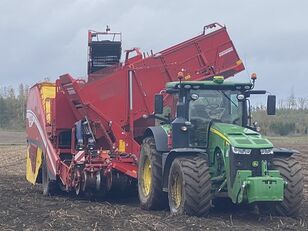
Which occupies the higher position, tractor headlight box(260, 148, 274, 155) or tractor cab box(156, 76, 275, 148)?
tractor cab box(156, 76, 275, 148)

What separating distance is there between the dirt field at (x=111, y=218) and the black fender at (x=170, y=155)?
59cm

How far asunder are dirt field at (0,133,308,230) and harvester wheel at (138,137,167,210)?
0.24 meters

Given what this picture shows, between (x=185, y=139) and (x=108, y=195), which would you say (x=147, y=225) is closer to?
(x=185, y=139)

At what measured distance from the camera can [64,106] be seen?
55.1 ft

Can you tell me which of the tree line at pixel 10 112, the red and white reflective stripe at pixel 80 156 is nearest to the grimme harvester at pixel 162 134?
the red and white reflective stripe at pixel 80 156

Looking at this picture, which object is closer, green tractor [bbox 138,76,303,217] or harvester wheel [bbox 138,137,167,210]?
green tractor [bbox 138,76,303,217]

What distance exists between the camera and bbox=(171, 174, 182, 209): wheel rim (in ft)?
39.0

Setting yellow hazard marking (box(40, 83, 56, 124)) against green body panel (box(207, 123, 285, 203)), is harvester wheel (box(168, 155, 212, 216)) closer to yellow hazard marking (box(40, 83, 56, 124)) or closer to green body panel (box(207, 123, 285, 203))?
green body panel (box(207, 123, 285, 203))

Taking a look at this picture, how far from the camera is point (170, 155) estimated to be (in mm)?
12320

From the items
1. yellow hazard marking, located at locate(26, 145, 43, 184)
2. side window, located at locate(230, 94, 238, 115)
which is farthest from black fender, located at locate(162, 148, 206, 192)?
yellow hazard marking, located at locate(26, 145, 43, 184)

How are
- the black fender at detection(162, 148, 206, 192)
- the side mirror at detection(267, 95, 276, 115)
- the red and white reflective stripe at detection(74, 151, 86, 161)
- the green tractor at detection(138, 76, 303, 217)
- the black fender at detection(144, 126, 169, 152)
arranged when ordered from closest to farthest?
the green tractor at detection(138, 76, 303, 217), the black fender at detection(162, 148, 206, 192), the side mirror at detection(267, 95, 276, 115), the black fender at detection(144, 126, 169, 152), the red and white reflective stripe at detection(74, 151, 86, 161)

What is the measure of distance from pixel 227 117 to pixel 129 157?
122 inches

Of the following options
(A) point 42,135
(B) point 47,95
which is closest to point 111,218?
(A) point 42,135

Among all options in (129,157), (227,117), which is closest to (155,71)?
(129,157)
